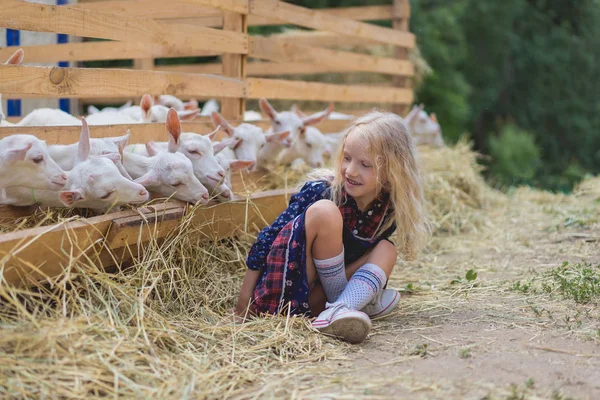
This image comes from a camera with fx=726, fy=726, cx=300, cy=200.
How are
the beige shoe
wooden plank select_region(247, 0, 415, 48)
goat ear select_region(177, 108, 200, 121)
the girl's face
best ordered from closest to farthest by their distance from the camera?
the beige shoe
the girl's face
goat ear select_region(177, 108, 200, 121)
wooden plank select_region(247, 0, 415, 48)

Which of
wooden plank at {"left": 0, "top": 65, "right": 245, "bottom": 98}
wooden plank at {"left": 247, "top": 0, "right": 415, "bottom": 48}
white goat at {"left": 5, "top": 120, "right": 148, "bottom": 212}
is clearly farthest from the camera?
wooden plank at {"left": 247, "top": 0, "right": 415, "bottom": 48}

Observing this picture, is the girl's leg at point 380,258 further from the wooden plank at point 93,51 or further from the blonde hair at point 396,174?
the wooden plank at point 93,51

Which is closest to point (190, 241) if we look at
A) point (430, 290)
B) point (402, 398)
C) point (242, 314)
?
point (242, 314)

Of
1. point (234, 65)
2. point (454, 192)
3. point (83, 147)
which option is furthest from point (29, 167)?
point (454, 192)

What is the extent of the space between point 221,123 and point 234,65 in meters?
0.78

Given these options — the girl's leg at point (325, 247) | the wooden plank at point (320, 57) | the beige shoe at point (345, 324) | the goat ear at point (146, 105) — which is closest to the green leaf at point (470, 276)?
the girl's leg at point (325, 247)

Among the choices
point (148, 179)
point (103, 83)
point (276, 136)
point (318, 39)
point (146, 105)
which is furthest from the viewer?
point (318, 39)

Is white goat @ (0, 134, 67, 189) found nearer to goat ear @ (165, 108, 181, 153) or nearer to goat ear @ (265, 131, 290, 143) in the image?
goat ear @ (165, 108, 181, 153)

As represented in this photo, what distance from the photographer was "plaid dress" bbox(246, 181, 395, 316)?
339 cm

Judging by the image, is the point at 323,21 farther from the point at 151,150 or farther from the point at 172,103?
the point at 151,150

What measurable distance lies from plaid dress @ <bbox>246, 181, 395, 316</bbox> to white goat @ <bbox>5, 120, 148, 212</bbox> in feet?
2.10

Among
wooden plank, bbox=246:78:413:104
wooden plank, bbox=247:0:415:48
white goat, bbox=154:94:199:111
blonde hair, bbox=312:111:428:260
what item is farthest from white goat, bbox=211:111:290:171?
blonde hair, bbox=312:111:428:260

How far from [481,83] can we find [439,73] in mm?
3953

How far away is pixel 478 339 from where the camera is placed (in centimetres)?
316
